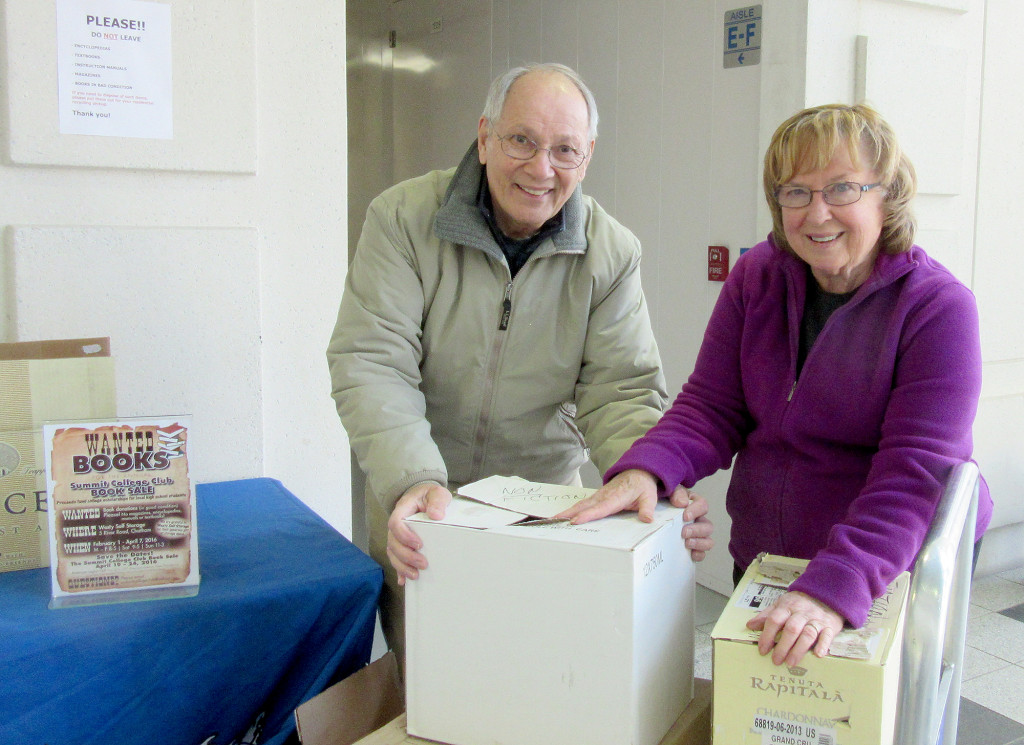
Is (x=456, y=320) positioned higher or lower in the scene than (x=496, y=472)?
higher

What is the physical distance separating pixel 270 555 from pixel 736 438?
2.60 feet

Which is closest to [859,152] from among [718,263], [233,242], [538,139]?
[538,139]

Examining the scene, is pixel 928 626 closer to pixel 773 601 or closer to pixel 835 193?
pixel 773 601

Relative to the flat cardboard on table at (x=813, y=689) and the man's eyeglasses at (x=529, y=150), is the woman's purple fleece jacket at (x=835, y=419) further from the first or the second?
the man's eyeglasses at (x=529, y=150)

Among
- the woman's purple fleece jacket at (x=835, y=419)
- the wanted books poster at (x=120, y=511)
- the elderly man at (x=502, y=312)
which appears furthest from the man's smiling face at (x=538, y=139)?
the wanted books poster at (x=120, y=511)

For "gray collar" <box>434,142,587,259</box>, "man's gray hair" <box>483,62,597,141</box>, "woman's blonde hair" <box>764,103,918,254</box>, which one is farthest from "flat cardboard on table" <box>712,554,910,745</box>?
"man's gray hair" <box>483,62,597,141</box>

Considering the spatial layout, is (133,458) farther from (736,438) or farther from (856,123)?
(856,123)

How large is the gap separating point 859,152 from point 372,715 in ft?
3.48

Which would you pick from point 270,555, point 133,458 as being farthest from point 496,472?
point 133,458

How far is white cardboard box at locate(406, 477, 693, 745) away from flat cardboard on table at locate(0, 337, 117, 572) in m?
0.73

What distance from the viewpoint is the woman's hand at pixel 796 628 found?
0.96 m

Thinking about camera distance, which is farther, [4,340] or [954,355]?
[4,340]

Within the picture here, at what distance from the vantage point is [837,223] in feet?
3.86

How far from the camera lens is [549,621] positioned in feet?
3.47
